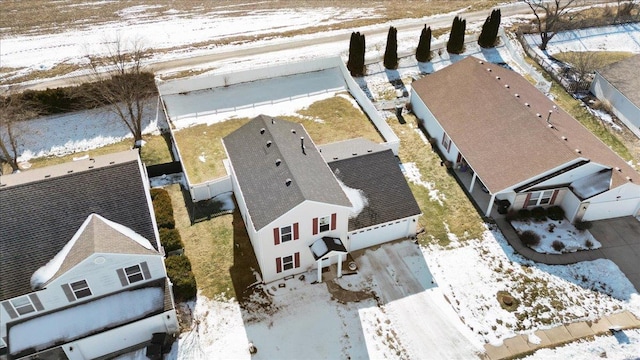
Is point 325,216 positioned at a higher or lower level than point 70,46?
lower

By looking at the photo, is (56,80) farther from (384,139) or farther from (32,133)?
(384,139)

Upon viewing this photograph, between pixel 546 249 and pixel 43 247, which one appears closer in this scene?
pixel 43 247

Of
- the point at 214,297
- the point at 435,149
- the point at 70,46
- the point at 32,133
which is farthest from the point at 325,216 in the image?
the point at 70,46

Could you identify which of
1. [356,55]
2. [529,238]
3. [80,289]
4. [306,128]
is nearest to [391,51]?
[356,55]

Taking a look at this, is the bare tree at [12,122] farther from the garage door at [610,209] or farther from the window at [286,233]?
the garage door at [610,209]

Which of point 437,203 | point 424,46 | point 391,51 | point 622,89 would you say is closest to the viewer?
point 437,203

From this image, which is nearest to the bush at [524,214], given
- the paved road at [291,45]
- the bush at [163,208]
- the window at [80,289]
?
the bush at [163,208]

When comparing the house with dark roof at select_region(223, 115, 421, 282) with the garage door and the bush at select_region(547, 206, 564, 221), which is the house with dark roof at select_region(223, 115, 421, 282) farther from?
the garage door

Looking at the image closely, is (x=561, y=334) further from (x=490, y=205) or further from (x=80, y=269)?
(x=80, y=269)
